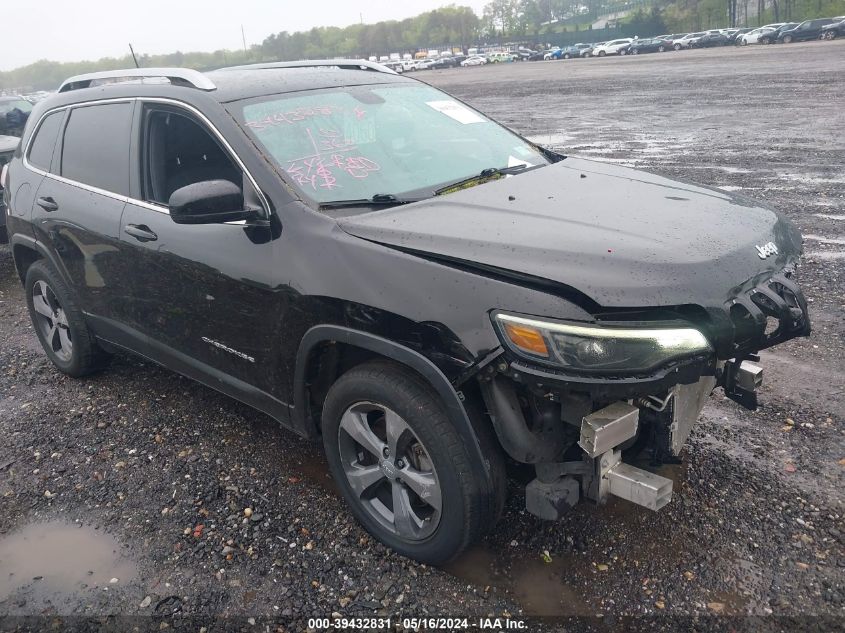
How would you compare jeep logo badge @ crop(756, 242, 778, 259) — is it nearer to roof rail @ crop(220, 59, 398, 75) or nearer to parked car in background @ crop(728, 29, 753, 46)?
roof rail @ crop(220, 59, 398, 75)

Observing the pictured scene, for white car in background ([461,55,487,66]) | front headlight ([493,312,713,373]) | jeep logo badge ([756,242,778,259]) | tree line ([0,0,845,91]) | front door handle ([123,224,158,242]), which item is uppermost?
tree line ([0,0,845,91])

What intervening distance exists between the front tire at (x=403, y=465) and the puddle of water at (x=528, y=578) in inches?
6.6

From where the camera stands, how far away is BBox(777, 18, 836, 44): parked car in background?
146 feet

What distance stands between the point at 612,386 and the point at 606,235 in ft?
1.97

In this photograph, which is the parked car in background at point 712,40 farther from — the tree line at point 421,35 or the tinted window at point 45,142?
the tinted window at point 45,142

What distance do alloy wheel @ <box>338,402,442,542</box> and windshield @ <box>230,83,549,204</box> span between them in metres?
0.96

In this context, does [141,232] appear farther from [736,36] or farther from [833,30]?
[736,36]

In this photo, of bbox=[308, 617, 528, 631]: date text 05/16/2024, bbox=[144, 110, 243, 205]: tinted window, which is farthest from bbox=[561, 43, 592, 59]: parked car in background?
bbox=[308, 617, 528, 631]: date text 05/16/2024

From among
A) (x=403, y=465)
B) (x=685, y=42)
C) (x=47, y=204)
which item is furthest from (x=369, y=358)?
(x=685, y=42)

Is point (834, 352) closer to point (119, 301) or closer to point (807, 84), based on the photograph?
point (119, 301)

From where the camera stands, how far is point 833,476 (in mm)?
3238

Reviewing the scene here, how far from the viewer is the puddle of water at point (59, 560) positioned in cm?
302

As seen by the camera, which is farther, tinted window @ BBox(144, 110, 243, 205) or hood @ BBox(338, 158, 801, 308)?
tinted window @ BBox(144, 110, 243, 205)

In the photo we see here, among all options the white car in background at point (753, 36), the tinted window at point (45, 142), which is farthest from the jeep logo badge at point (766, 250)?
the white car in background at point (753, 36)
